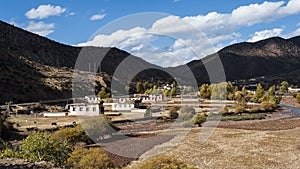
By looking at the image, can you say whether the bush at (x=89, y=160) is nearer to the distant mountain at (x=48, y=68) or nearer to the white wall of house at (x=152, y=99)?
the distant mountain at (x=48, y=68)

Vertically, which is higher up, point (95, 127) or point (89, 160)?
point (89, 160)

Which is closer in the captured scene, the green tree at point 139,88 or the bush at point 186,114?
the bush at point 186,114

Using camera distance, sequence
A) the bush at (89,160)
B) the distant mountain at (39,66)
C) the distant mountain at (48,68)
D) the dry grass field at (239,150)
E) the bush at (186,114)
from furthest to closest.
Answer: the distant mountain at (39,66)
the distant mountain at (48,68)
the bush at (186,114)
the dry grass field at (239,150)
the bush at (89,160)

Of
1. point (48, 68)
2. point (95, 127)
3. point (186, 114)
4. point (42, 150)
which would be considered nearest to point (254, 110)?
point (186, 114)

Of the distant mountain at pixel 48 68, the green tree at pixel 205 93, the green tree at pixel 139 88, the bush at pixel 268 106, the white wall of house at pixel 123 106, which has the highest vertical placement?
the distant mountain at pixel 48 68

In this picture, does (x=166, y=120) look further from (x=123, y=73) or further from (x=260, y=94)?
(x=123, y=73)

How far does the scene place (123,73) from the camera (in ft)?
402

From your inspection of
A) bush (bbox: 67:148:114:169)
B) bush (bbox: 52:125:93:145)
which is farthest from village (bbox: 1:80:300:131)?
bush (bbox: 67:148:114:169)

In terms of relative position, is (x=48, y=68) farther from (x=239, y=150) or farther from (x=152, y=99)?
(x=239, y=150)

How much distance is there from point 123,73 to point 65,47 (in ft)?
150

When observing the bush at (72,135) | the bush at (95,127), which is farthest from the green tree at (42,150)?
the bush at (95,127)

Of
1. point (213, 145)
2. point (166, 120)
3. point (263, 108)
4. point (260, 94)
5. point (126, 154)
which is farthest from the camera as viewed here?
point (260, 94)

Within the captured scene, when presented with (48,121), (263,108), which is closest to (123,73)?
(263,108)

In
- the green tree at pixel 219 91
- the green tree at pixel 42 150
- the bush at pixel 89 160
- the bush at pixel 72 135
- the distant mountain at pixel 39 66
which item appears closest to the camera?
the green tree at pixel 42 150
